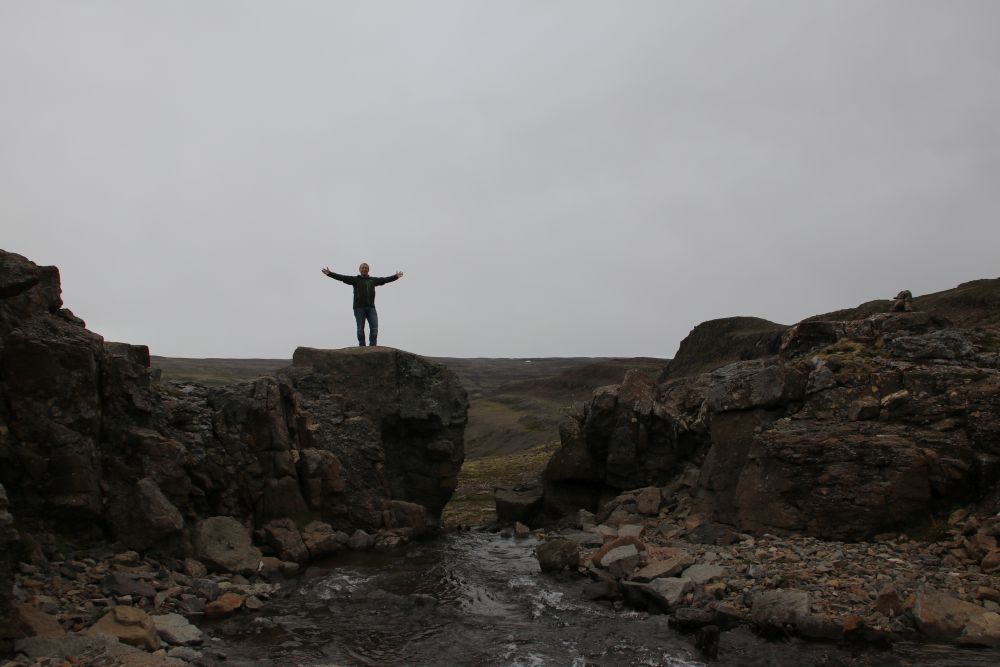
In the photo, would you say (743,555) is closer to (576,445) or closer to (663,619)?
(663,619)

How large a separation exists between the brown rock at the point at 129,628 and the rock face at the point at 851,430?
640 inches

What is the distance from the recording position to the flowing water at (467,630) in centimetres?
1382

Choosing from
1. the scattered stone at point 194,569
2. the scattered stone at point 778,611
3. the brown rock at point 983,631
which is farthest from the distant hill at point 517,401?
the brown rock at point 983,631

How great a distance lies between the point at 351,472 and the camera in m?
27.7

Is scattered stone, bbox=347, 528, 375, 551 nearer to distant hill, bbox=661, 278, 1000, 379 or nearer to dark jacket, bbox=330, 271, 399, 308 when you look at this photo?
dark jacket, bbox=330, 271, 399, 308

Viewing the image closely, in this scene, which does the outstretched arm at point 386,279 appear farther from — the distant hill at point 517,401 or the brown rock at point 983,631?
the distant hill at point 517,401

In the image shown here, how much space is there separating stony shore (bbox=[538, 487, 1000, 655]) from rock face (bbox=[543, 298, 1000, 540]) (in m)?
0.82

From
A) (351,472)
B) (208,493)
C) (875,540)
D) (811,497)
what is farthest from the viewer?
(351,472)

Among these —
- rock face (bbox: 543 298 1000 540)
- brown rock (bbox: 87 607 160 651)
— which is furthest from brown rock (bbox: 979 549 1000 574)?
brown rock (bbox: 87 607 160 651)

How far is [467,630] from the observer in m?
16.3

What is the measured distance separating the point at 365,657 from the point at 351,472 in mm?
13669

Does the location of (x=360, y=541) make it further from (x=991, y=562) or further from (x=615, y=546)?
(x=991, y=562)

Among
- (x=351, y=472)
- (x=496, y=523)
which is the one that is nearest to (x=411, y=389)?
(x=351, y=472)

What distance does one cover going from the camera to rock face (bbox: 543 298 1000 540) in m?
18.7
